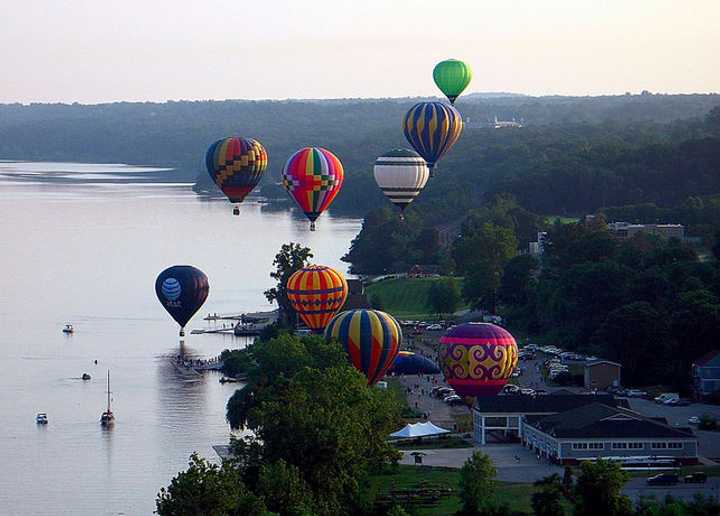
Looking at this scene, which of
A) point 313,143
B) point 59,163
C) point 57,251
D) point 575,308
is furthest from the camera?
point 59,163

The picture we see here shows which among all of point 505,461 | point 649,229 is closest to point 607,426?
point 505,461

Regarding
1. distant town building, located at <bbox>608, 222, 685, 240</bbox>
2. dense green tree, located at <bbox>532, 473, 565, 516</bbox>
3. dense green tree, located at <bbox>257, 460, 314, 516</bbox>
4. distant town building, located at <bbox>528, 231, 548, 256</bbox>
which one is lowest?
dense green tree, located at <bbox>532, 473, 565, 516</bbox>

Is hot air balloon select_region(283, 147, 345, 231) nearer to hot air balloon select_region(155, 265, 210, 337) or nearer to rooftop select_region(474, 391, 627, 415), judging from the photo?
hot air balloon select_region(155, 265, 210, 337)

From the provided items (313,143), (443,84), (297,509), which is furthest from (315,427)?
(313,143)

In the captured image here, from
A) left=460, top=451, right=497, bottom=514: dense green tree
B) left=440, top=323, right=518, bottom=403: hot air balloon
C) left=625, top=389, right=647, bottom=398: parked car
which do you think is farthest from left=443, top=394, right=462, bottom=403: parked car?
left=460, top=451, right=497, bottom=514: dense green tree

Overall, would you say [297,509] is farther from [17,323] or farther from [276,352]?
[17,323]

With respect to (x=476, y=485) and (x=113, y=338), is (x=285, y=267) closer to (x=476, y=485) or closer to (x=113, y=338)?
(x=113, y=338)
